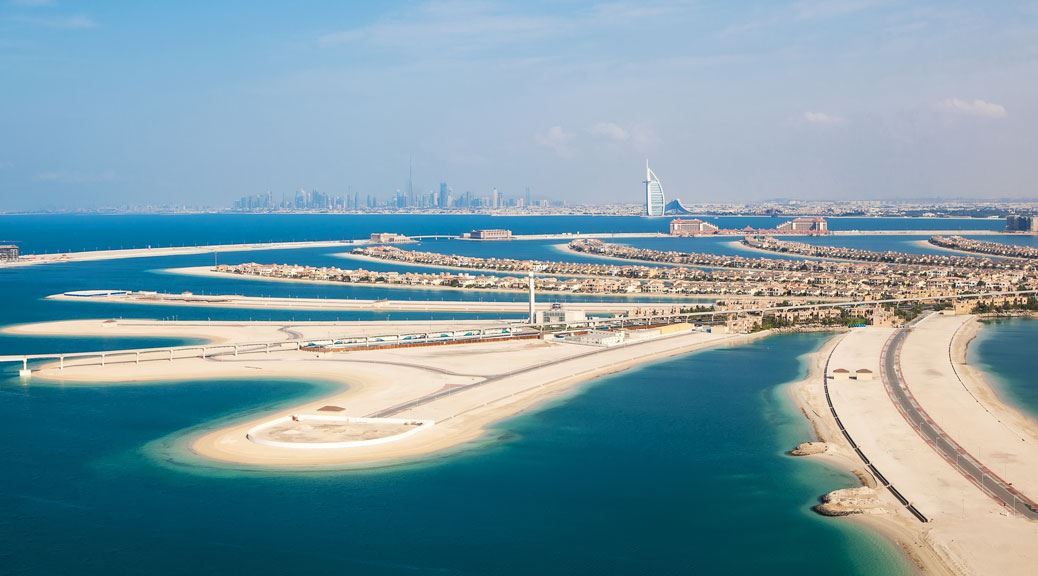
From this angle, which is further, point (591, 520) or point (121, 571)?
point (591, 520)

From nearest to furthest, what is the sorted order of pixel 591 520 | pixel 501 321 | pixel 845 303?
pixel 591 520 → pixel 501 321 → pixel 845 303

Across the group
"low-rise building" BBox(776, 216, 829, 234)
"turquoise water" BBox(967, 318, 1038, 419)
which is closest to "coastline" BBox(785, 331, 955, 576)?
"turquoise water" BBox(967, 318, 1038, 419)

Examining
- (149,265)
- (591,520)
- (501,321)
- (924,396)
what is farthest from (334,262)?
(591,520)

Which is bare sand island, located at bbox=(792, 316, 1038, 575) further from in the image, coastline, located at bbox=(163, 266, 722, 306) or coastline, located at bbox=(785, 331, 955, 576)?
coastline, located at bbox=(163, 266, 722, 306)

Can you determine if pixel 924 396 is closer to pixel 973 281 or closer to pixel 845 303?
pixel 845 303

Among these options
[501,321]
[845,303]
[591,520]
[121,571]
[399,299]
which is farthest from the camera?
[399,299]

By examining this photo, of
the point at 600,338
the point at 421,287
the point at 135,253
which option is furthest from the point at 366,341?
the point at 135,253

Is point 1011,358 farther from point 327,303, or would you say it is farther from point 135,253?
point 135,253
